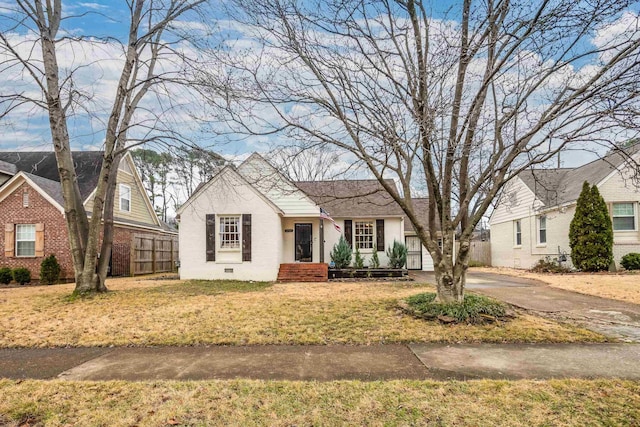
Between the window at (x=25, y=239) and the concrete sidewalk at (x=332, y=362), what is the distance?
1270 cm

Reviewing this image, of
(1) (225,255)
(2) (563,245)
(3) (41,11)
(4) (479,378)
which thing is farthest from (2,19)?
(2) (563,245)

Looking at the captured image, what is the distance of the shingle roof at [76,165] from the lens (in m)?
18.1

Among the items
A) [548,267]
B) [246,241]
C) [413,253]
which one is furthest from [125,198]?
[548,267]

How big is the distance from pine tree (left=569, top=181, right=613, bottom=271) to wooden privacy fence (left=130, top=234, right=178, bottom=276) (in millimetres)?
19767

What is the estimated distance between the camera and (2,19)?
29.7 ft

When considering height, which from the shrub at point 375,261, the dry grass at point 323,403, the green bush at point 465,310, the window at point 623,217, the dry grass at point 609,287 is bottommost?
the dry grass at point 609,287

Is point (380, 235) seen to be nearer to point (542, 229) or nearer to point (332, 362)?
point (542, 229)

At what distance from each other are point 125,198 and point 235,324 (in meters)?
16.3

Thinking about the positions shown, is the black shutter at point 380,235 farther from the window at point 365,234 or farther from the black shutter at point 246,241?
the black shutter at point 246,241

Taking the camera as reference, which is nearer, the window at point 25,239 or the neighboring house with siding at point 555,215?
the window at point 25,239

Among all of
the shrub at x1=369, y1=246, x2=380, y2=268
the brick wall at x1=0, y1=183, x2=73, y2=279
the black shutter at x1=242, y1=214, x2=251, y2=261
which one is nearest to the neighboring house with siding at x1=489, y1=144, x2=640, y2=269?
the shrub at x1=369, y1=246, x2=380, y2=268

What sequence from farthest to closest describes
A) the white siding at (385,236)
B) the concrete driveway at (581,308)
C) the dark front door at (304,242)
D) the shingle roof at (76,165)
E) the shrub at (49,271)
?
the white siding at (385,236), the shingle roof at (76,165), the dark front door at (304,242), the shrub at (49,271), the concrete driveway at (581,308)

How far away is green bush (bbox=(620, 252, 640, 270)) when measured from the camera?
50.4ft

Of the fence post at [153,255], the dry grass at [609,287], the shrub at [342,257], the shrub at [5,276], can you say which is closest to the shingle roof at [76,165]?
the fence post at [153,255]
